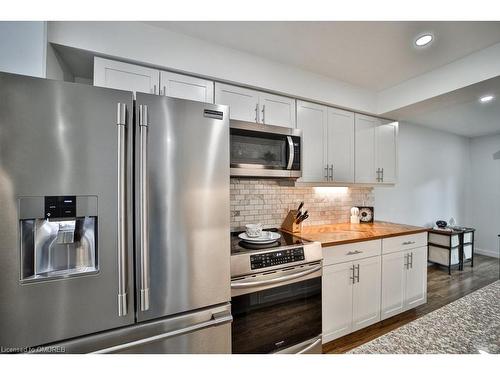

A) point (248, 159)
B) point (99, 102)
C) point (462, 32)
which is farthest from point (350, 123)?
point (99, 102)

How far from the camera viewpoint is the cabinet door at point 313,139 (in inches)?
85.3

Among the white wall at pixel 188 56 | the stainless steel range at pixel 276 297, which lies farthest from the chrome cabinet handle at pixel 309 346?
the white wall at pixel 188 56

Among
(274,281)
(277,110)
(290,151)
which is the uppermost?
(277,110)

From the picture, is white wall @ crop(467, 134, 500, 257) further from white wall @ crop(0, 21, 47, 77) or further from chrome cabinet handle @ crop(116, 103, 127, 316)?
white wall @ crop(0, 21, 47, 77)

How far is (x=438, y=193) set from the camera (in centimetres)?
416

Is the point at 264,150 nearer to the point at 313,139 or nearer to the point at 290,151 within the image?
the point at 290,151

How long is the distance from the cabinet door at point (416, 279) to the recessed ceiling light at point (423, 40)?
1.96 metres

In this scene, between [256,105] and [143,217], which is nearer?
[143,217]

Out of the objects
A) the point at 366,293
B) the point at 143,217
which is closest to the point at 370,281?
the point at 366,293

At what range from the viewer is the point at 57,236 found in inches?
37.1

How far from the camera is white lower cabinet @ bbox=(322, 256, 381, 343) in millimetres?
1799

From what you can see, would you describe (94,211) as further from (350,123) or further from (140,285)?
(350,123)

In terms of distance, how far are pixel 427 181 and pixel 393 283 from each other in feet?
9.25
